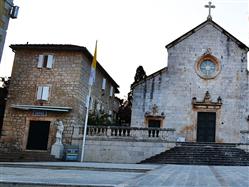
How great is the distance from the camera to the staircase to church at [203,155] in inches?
734

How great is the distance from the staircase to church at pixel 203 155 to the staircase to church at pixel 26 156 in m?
5.88

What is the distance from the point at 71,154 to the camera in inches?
829

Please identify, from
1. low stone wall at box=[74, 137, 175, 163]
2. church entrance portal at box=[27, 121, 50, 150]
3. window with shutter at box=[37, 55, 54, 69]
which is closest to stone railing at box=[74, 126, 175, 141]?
low stone wall at box=[74, 137, 175, 163]

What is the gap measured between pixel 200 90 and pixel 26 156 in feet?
42.4

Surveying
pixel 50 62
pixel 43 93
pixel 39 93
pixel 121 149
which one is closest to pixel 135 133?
pixel 121 149

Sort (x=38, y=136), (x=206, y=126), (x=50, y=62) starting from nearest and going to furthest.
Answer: (x=38, y=136) → (x=50, y=62) → (x=206, y=126)

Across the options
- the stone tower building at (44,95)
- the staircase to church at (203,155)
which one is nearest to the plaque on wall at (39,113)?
the stone tower building at (44,95)

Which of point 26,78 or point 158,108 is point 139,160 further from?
point 26,78

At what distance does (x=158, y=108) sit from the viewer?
24.7 m

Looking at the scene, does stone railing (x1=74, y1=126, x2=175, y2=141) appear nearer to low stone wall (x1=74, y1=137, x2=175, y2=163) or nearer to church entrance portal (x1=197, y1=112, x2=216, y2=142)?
low stone wall (x1=74, y1=137, x2=175, y2=163)

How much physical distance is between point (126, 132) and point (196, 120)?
594 centimetres

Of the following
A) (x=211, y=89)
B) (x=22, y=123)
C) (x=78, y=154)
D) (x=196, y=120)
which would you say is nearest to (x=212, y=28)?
(x=211, y=89)

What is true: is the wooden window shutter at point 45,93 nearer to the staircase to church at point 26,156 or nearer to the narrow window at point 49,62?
the narrow window at point 49,62

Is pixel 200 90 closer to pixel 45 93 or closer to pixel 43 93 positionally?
pixel 45 93
